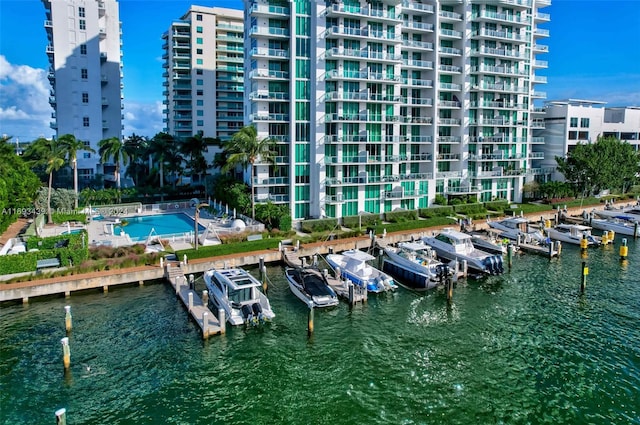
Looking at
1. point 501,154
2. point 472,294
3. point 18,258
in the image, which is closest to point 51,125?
point 18,258

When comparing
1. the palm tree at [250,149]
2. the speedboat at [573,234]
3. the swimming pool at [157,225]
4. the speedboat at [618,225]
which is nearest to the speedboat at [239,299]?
the swimming pool at [157,225]

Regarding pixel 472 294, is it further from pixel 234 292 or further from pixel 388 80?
pixel 388 80

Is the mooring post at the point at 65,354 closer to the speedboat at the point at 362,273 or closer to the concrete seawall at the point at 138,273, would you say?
the concrete seawall at the point at 138,273

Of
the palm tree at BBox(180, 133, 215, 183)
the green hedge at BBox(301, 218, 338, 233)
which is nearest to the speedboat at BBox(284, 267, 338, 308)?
the green hedge at BBox(301, 218, 338, 233)

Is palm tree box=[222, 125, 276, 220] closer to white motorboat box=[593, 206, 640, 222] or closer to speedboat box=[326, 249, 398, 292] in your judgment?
speedboat box=[326, 249, 398, 292]

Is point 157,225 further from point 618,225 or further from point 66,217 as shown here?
point 618,225
